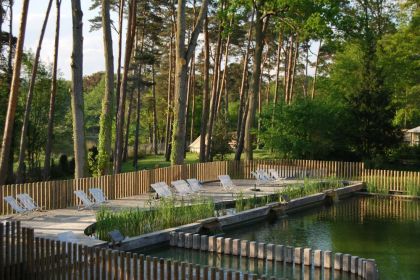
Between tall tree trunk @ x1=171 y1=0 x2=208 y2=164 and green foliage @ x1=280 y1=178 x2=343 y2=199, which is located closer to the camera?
green foliage @ x1=280 y1=178 x2=343 y2=199

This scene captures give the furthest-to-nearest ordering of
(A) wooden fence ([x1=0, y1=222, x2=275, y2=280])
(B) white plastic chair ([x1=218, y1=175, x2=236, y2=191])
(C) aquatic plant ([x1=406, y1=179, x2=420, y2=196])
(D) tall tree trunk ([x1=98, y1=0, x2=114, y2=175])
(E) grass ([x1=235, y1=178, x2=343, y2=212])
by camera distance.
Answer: (C) aquatic plant ([x1=406, y1=179, x2=420, y2=196]), (B) white plastic chair ([x1=218, y1=175, x2=236, y2=191]), (D) tall tree trunk ([x1=98, y1=0, x2=114, y2=175]), (E) grass ([x1=235, y1=178, x2=343, y2=212]), (A) wooden fence ([x1=0, y1=222, x2=275, y2=280])

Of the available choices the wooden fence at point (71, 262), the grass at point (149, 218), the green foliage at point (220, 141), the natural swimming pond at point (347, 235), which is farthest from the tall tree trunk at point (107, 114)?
the green foliage at point (220, 141)

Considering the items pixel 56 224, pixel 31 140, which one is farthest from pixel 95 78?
pixel 56 224

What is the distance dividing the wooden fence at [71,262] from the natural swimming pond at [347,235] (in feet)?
12.4

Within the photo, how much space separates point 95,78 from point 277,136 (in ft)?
252

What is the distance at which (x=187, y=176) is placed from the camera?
2469 cm

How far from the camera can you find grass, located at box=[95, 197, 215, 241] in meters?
14.7

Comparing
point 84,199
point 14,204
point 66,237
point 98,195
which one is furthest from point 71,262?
point 98,195

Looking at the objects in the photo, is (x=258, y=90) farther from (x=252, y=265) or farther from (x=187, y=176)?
(x=252, y=265)

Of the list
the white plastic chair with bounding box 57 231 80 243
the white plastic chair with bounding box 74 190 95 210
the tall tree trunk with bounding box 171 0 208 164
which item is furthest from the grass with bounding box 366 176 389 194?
the white plastic chair with bounding box 57 231 80 243

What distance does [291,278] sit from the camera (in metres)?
12.2

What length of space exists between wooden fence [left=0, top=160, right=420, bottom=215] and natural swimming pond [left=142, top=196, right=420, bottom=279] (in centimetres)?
251

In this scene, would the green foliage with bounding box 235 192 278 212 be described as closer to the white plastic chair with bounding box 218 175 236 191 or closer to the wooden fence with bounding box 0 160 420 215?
the white plastic chair with bounding box 218 175 236 191

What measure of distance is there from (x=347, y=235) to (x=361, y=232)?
0.80 m
